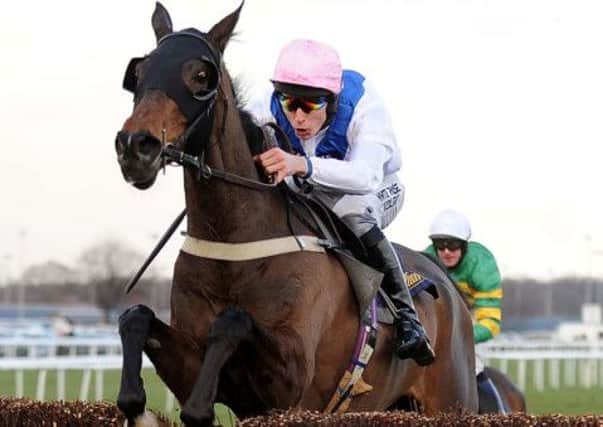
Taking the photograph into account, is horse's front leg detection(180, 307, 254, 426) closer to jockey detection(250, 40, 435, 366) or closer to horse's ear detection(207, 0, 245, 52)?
jockey detection(250, 40, 435, 366)

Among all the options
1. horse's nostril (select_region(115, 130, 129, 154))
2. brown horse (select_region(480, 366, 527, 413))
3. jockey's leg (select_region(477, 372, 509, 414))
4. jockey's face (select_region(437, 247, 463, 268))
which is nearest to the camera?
horse's nostril (select_region(115, 130, 129, 154))

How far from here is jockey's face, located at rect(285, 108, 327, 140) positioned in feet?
19.6

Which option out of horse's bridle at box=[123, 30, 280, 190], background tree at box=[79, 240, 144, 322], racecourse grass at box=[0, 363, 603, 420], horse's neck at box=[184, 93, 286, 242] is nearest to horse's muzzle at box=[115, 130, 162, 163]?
horse's bridle at box=[123, 30, 280, 190]

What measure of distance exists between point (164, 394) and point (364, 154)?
1235cm

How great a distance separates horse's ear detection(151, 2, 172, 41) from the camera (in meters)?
5.50

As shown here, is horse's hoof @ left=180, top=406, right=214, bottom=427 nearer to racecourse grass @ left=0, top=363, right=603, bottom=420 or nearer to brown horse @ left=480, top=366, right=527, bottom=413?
brown horse @ left=480, top=366, right=527, bottom=413

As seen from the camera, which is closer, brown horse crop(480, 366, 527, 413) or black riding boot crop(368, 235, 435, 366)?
black riding boot crop(368, 235, 435, 366)

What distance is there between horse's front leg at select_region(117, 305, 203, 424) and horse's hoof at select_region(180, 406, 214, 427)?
0.94 feet

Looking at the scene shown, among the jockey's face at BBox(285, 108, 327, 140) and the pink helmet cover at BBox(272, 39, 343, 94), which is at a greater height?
the pink helmet cover at BBox(272, 39, 343, 94)

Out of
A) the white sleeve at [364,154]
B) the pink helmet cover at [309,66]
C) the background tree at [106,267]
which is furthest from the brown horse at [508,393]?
the background tree at [106,267]

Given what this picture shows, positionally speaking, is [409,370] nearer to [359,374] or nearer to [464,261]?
[359,374]

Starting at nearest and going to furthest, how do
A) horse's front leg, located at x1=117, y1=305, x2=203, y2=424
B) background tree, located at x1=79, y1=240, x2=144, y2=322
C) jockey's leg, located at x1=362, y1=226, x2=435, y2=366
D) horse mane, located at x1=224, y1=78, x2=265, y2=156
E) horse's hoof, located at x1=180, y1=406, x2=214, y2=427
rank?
horse's hoof, located at x1=180, y1=406, x2=214, y2=427 < horse's front leg, located at x1=117, y1=305, x2=203, y2=424 < horse mane, located at x1=224, y1=78, x2=265, y2=156 < jockey's leg, located at x1=362, y1=226, x2=435, y2=366 < background tree, located at x1=79, y1=240, x2=144, y2=322

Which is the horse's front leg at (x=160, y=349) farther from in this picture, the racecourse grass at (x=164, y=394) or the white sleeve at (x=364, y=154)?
the racecourse grass at (x=164, y=394)

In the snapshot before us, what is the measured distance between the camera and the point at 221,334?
5062 mm
